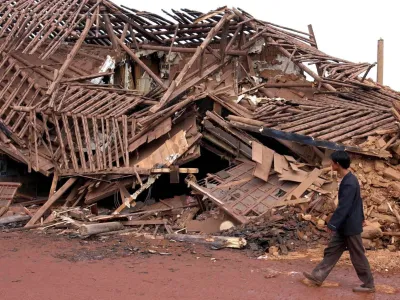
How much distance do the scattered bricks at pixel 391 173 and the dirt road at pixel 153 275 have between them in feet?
8.58

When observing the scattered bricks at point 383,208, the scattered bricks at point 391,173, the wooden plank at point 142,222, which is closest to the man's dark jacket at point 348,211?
the scattered bricks at point 383,208

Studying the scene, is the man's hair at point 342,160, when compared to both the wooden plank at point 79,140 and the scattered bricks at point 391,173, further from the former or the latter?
the wooden plank at point 79,140

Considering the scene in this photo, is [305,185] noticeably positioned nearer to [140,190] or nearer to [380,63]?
[140,190]

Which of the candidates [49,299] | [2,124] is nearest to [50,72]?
[2,124]

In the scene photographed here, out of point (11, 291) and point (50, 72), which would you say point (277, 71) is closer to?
point (50, 72)

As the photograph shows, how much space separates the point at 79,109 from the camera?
41.4 feet

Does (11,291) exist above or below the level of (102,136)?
below

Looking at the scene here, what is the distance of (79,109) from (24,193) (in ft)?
9.65

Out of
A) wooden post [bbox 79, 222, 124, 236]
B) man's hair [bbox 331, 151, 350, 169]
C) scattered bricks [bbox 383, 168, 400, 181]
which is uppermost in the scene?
man's hair [bbox 331, 151, 350, 169]

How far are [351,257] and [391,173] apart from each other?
11.6 feet

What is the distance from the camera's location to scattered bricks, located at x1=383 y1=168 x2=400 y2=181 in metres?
9.13

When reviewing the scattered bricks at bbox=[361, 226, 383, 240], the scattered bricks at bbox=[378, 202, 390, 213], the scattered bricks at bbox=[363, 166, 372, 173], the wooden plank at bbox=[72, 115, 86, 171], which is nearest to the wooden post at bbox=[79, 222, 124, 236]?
the wooden plank at bbox=[72, 115, 86, 171]

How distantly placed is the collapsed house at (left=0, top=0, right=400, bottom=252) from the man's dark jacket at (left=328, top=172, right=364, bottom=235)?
2201 mm

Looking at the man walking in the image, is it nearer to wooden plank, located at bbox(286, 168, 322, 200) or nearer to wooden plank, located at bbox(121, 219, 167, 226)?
wooden plank, located at bbox(286, 168, 322, 200)
